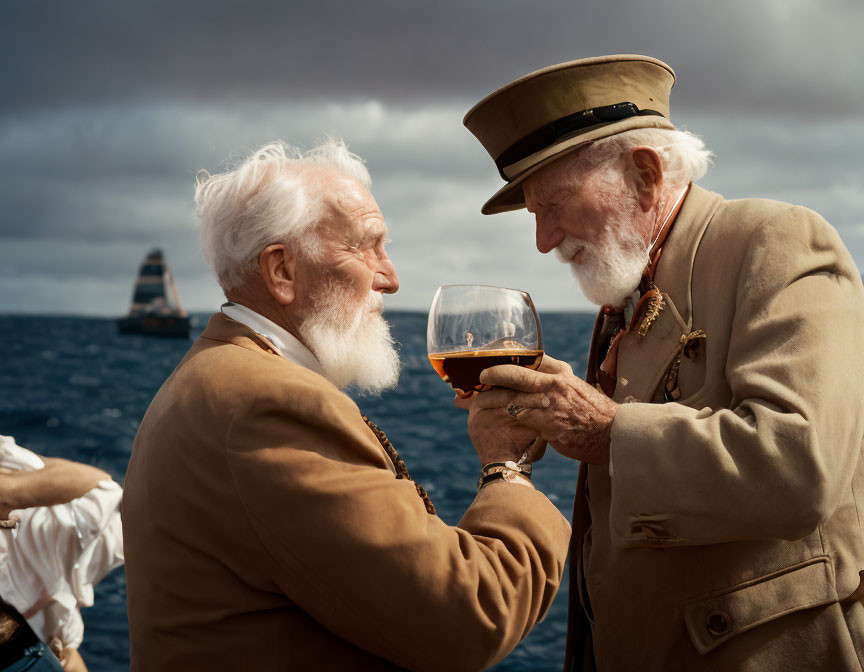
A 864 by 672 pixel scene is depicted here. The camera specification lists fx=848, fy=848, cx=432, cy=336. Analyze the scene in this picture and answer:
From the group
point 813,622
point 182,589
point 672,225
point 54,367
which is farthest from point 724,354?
point 54,367

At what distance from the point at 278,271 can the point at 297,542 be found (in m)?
0.88

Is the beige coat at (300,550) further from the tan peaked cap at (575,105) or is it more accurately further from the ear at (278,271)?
the tan peaked cap at (575,105)

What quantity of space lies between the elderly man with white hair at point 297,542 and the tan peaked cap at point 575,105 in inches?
47.2

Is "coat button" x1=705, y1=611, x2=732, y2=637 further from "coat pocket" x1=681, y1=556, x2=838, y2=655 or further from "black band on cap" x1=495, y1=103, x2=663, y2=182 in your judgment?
"black band on cap" x1=495, y1=103, x2=663, y2=182

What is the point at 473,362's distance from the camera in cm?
243

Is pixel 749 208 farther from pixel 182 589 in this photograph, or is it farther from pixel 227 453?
pixel 182 589

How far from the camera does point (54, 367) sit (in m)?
36.9

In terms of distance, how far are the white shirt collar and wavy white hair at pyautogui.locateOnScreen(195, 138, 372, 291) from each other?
0.09 meters

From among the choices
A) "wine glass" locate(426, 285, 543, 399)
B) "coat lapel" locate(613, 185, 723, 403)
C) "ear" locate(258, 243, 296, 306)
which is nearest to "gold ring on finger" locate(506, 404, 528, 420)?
"wine glass" locate(426, 285, 543, 399)

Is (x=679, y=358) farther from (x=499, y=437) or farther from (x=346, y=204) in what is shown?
(x=346, y=204)

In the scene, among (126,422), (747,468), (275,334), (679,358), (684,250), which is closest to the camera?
(747,468)

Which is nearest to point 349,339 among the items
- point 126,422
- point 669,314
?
point 669,314

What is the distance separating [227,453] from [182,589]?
374 millimetres

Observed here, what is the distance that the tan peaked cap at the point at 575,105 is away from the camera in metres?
2.86
